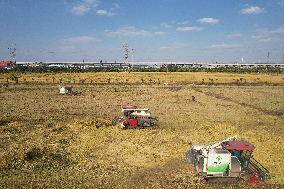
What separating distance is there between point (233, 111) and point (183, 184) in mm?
25241

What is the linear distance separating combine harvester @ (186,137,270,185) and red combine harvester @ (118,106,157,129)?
1197 centimetres

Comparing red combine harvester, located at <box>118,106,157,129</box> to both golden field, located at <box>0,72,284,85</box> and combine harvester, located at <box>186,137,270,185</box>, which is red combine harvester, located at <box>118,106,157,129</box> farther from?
golden field, located at <box>0,72,284,85</box>

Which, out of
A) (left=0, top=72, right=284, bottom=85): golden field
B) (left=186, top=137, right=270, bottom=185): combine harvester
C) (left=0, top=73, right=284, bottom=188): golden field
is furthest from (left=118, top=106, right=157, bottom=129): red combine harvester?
(left=0, top=72, right=284, bottom=85): golden field

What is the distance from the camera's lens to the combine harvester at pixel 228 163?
57.0 feet

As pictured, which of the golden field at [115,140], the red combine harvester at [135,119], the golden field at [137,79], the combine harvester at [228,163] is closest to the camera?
the combine harvester at [228,163]

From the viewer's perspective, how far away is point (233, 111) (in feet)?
136

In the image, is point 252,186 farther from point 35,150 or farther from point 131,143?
point 35,150

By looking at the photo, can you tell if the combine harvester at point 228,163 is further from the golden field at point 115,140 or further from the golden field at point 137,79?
the golden field at point 137,79

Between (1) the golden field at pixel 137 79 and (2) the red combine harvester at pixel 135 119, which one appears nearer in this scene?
(2) the red combine harvester at pixel 135 119

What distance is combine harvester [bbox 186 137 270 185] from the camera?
1736 cm

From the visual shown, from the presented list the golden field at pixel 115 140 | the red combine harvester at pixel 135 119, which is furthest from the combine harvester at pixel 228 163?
the red combine harvester at pixel 135 119

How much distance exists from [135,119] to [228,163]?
13709 mm

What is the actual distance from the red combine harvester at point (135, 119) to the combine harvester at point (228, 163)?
11973 millimetres

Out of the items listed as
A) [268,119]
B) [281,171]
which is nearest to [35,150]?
[281,171]
